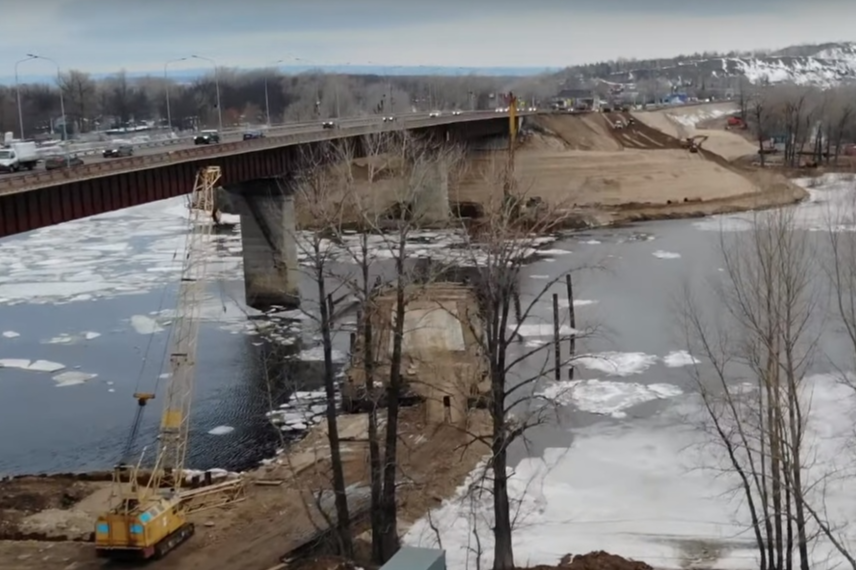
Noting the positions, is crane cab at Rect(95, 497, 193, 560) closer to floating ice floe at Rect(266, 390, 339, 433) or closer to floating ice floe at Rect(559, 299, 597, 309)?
floating ice floe at Rect(266, 390, 339, 433)

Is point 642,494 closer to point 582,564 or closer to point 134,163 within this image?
point 582,564

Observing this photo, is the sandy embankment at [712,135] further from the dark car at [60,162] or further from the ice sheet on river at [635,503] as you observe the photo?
the ice sheet on river at [635,503]

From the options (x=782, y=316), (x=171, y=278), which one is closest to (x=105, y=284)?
(x=171, y=278)

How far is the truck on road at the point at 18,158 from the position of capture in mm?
51000

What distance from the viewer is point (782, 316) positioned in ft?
76.4

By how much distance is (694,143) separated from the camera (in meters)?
125

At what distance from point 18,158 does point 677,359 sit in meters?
33.4

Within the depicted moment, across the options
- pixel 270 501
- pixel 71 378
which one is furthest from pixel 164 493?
pixel 71 378

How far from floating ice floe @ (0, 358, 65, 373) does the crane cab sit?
63.1ft

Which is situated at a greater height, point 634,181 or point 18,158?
point 18,158

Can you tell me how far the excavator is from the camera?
4623 inches

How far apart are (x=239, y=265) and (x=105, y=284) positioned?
10.5 meters

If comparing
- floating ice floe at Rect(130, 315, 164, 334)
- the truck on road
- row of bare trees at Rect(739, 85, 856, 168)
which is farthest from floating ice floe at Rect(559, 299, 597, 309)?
row of bare trees at Rect(739, 85, 856, 168)

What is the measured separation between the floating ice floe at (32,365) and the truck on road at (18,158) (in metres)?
10.9
